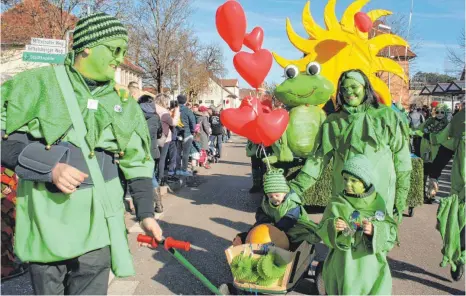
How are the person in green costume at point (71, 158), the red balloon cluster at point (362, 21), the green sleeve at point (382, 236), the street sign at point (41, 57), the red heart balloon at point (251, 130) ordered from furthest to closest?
1. the street sign at point (41, 57)
2. the red balloon cluster at point (362, 21)
3. the red heart balloon at point (251, 130)
4. the green sleeve at point (382, 236)
5. the person in green costume at point (71, 158)

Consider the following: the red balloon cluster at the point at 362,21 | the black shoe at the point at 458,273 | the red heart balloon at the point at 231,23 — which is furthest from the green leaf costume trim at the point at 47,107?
the red balloon cluster at the point at 362,21

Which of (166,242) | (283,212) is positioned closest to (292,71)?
(283,212)

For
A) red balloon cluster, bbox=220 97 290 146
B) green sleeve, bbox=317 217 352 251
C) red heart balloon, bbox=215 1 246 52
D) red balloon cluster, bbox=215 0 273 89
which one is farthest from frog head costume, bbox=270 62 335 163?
green sleeve, bbox=317 217 352 251

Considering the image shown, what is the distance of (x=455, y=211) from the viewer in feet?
15.1

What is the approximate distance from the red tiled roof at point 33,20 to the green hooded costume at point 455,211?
16052mm

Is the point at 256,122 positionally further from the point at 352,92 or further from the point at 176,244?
the point at 176,244

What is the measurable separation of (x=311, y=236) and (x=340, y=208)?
93 centimetres

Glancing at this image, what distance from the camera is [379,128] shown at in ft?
12.2

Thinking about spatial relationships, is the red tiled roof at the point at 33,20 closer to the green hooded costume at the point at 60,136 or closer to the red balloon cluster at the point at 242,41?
the red balloon cluster at the point at 242,41

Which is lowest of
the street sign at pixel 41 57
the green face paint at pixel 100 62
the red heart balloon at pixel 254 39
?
the green face paint at pixel 100 62

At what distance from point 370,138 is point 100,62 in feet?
7.28

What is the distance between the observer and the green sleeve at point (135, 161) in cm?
237

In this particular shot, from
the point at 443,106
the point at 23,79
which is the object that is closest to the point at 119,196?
the point at 23,79

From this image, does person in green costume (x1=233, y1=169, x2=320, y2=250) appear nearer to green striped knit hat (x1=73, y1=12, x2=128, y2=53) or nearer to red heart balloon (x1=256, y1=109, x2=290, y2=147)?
red heart balloon (x1=256, y1=109, x2=290, y2=147)
